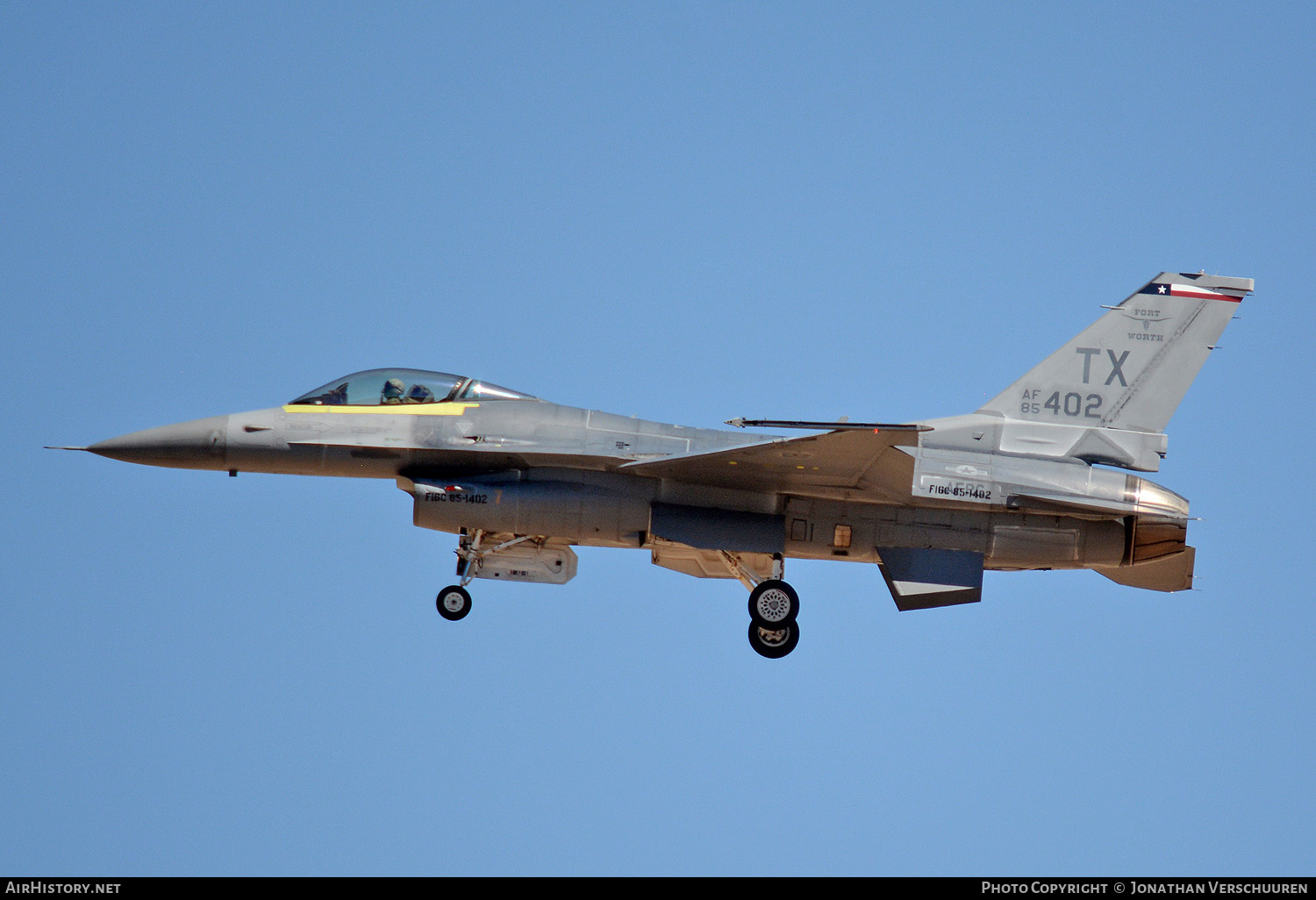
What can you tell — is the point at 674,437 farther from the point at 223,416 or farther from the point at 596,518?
the point at 223,416

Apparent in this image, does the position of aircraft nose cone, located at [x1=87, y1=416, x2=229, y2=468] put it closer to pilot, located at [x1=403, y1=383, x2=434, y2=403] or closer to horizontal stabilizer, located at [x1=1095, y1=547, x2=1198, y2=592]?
pilot, located at [x1=403, y1=383, x2=434, y2=403]

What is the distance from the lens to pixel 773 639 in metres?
18.1

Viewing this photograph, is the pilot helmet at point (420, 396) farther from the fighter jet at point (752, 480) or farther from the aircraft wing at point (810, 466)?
the aircraft wing at point (810, 466)

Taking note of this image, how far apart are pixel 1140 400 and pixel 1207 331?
1.35 meters

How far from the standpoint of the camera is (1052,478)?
58.7ft

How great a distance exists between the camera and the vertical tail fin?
18.7 meters

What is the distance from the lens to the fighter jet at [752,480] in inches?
702

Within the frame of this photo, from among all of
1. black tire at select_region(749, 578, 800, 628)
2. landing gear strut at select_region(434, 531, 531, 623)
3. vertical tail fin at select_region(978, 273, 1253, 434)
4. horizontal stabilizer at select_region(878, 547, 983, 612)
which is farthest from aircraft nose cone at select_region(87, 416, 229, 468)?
vertical tail fin at select_region(978, 273, 1253, 434)

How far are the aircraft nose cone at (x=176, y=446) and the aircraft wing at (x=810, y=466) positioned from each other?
513 cm

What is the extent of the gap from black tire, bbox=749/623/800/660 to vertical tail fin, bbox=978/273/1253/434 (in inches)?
150


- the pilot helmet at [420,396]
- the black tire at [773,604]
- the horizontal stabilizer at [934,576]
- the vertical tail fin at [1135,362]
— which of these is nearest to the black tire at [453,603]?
the pilot helmet at [420,396]

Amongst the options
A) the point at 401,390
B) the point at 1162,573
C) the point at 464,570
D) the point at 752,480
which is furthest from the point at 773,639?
the point at 401,390
